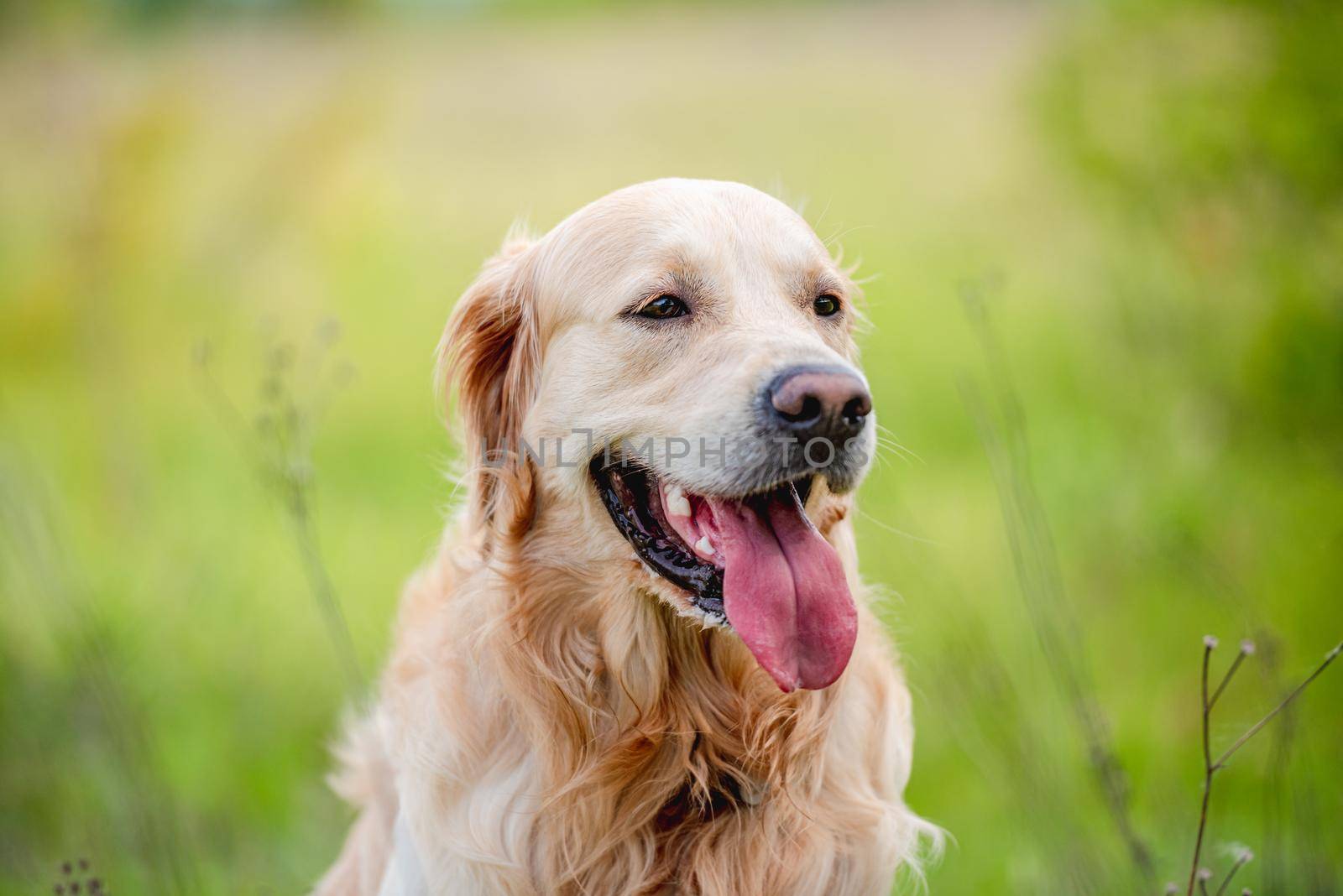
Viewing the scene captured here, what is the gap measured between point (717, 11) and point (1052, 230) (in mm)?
6651

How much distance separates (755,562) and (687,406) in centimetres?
42

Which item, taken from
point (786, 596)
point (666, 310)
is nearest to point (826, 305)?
point (666, 310)

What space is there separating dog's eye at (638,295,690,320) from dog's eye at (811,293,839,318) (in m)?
0.40

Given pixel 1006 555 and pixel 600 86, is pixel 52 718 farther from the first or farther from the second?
pixel 600 86

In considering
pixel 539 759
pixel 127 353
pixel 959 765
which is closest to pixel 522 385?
pixel 539 759

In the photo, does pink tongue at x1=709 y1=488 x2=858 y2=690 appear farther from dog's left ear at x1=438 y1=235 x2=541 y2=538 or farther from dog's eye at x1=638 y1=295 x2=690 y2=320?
dog's left ear at x1=438 y1=235 x2=541 y2=538

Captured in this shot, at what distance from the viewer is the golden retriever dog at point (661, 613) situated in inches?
109

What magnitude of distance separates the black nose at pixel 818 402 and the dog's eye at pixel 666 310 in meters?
0.44

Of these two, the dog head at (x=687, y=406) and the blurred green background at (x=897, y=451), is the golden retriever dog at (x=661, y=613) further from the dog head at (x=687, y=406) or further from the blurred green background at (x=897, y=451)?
the blurred green background at (x=897, y=451)

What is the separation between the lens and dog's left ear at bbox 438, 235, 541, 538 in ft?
10.5

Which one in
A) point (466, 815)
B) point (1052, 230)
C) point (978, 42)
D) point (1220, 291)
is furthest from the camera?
point (978, 42)

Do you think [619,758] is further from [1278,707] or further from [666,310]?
[1278,707]

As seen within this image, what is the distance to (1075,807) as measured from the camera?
5.07m

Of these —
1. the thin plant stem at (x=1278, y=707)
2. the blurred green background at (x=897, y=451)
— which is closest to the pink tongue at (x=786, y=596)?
the blurred green background at (x=897, y=451)
